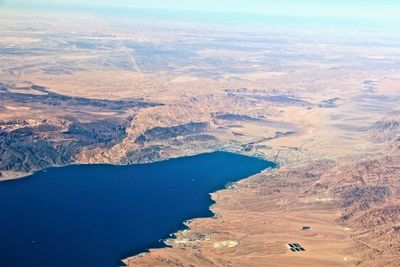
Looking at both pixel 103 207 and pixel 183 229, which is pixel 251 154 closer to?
pixel 103 207

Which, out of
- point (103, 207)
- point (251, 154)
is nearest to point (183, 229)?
point (103, 207)

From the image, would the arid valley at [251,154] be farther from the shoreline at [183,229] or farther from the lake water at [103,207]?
the lake water at [103,207]

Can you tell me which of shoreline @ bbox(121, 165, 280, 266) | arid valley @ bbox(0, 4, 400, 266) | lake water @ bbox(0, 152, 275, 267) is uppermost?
arid valley @ bbox(0, 4, 400, 266)

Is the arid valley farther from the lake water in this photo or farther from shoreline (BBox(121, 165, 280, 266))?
the lake water

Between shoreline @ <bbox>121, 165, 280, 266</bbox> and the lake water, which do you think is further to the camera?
the lake water

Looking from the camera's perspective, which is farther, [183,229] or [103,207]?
[103,207]

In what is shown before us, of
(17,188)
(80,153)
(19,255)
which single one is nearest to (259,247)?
(19,255)

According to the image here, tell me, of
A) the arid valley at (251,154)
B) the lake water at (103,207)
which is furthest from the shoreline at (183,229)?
the lake water at (103,207)

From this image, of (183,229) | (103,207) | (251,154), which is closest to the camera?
(183,229)

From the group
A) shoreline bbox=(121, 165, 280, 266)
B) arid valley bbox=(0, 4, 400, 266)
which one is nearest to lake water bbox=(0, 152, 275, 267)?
shoreline bbox=(121, 165, 280, 266)
